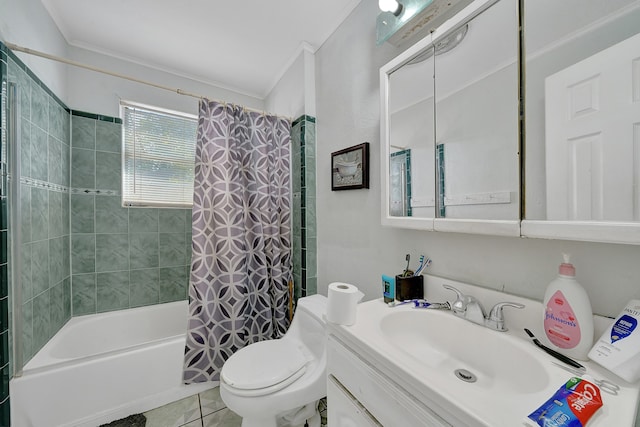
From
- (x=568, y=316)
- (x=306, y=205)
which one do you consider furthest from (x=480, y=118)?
(x=306, y=205)

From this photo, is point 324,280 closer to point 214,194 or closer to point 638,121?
point 214,194

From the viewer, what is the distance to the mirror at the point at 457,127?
29.8 inches

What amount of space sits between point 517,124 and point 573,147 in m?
0.15

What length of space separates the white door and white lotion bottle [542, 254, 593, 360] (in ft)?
0.49

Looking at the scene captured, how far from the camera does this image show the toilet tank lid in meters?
1.07

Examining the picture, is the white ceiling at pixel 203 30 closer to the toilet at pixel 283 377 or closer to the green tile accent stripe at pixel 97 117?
the green tile accent stripe at pixel 97 117

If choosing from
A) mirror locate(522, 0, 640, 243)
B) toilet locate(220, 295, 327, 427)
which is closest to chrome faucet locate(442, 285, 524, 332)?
mirror locate(522, 0, 640, 243)

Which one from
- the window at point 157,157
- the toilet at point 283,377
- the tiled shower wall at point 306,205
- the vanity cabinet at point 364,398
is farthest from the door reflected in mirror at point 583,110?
the window at point 157,157

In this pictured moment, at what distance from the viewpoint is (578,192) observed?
62cm

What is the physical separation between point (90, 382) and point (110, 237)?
1071 mm

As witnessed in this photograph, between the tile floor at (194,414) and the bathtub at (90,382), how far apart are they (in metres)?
0.05

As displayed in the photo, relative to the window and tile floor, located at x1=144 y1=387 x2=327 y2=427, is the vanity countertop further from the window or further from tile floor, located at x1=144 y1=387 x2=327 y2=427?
the window

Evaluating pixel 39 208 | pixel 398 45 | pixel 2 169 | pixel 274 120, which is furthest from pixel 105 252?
pixel 398 45

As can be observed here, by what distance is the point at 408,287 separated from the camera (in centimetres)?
100
